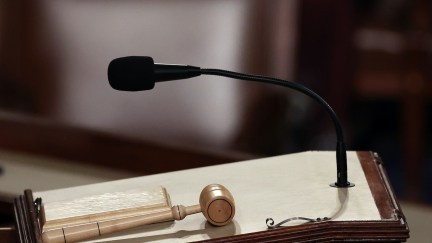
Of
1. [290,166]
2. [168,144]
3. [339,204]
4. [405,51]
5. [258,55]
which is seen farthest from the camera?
[405,51]

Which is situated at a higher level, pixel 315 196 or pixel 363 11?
pixel 363 11

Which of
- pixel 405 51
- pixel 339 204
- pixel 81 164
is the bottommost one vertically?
pixel 339 204

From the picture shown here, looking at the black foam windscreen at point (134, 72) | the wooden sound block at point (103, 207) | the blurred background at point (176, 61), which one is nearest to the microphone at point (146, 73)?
the black foam windscreen at point (134, 72)

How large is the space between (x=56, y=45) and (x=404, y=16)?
4.03 feet

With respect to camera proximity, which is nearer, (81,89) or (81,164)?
(81,164)

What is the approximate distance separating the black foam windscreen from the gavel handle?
17cm

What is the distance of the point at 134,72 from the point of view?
1.21m

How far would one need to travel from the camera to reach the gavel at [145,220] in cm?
113

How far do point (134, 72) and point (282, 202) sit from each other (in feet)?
0.82

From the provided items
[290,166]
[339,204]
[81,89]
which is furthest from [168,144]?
[339,204]

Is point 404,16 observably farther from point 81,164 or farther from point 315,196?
point 315,196

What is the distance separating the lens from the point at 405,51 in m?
3.28

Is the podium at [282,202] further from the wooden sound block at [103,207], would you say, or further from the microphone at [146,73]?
the microphone at [146,73]

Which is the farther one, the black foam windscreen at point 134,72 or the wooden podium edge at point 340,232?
the black foam windscreen at point 134,72
